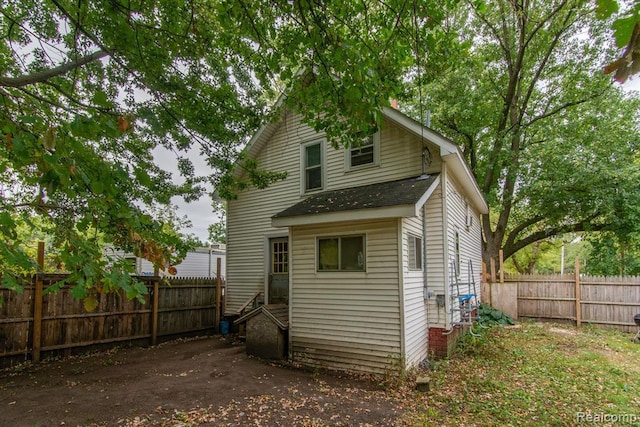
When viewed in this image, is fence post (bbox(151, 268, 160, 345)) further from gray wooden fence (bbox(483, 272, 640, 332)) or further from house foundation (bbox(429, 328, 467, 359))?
gray wooden fence (bbox(483, 272, 640, 332))

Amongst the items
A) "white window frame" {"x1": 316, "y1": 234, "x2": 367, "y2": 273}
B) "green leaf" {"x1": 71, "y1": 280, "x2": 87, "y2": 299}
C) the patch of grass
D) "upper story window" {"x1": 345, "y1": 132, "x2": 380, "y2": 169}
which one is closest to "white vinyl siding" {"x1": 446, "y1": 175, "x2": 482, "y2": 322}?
the patch of grass

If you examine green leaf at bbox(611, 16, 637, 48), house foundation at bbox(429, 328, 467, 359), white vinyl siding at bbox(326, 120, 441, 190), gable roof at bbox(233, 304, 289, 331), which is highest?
white vinyl siding at bbox(326, 120, 441, 190)

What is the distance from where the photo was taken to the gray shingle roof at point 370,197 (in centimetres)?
665

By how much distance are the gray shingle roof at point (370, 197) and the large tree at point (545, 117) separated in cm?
771

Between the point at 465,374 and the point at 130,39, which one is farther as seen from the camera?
the point at 465,374

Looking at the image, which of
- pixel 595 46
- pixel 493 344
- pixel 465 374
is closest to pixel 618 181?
pixel 595 46

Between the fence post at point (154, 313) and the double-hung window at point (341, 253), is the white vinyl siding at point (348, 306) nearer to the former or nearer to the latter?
the double-hung window at point (341, 253)

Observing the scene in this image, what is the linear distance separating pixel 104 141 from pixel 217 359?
17.4ft

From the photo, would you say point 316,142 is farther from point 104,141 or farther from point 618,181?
point 618,181

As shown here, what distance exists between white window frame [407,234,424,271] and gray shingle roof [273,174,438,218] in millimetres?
940

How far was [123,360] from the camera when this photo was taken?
7582 mm

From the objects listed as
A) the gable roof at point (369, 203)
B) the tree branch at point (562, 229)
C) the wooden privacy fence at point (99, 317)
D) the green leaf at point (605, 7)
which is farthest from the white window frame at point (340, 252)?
the tree branch at point (562, 229)

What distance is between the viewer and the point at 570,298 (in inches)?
460

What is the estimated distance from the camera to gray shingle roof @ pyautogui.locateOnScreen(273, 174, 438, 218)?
6652mm
